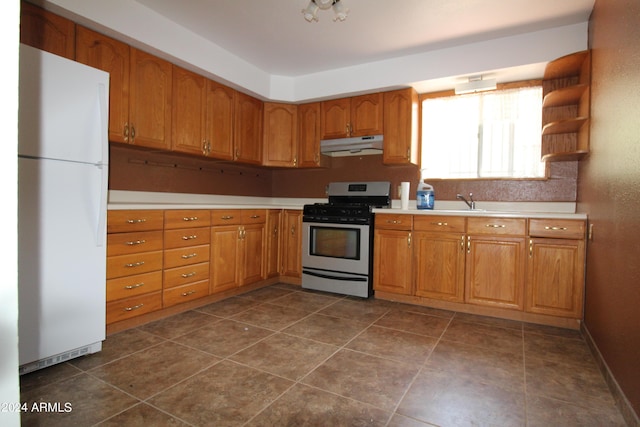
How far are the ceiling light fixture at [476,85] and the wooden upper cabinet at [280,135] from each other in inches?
75.8

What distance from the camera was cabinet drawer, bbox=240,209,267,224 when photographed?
352cm

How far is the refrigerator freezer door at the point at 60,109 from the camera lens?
171 cm

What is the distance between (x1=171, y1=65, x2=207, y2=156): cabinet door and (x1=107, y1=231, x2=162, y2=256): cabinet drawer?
36.0 inches

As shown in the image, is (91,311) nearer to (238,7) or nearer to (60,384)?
(60,384)

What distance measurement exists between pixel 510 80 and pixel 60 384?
163 inches

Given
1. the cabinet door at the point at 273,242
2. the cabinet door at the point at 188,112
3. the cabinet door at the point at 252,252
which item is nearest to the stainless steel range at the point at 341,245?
the cabinet door at the point at 273,242

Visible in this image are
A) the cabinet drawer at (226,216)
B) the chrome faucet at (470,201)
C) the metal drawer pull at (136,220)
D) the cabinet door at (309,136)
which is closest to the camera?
the metal drawer pull at (136,220)

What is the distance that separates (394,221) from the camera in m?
3.34

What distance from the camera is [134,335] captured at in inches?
93.4

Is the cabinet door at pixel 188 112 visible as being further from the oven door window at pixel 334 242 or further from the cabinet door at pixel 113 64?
the oven door window at pixel 334 242

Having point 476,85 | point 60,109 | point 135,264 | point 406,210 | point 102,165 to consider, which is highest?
point 476,85

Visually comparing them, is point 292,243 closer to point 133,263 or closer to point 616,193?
point 133,263

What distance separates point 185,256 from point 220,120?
151 cm

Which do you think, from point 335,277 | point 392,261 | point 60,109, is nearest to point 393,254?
point 392,261
